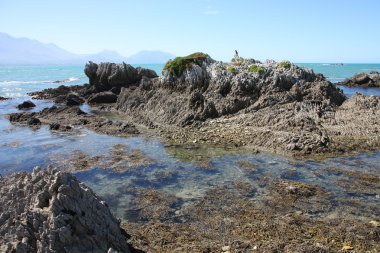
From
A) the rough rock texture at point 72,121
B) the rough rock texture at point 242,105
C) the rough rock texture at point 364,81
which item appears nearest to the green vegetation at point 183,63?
the rough rock texture at point 242,105

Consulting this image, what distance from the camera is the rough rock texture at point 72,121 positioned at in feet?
95.8

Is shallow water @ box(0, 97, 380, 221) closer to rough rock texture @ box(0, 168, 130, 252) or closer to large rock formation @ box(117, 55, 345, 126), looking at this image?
rough rock texture @ box(0, 168, 130, 252)

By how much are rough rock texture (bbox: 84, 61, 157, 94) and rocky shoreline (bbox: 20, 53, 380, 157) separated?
8788 mm

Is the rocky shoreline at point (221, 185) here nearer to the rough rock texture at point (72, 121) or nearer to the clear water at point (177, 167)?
the rough rock texture at point (72, 121)

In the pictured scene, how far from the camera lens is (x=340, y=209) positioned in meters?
13.6

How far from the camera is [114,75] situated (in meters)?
51.2

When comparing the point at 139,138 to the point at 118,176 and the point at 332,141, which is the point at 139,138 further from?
the point at 332,141

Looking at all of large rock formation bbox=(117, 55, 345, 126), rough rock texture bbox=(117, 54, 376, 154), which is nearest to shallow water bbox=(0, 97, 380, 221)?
rough rock texture bbox=(117, 54, 376, 154)

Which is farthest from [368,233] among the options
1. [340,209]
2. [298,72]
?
[298,72]

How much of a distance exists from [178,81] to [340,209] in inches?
984

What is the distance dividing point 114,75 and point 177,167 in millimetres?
34633

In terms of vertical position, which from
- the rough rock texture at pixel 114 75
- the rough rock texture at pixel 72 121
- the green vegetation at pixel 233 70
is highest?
the green vegetation at pixel 233 70

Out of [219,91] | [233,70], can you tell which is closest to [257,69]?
[233,70]

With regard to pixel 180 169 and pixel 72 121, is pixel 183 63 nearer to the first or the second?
pixel 72 121
